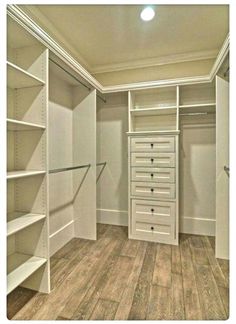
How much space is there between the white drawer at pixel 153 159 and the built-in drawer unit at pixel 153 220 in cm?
50

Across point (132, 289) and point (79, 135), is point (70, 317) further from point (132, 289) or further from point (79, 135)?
point (79, 135)

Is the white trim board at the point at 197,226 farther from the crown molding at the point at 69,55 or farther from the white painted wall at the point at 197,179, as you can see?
the crown molding at the point at 69,55

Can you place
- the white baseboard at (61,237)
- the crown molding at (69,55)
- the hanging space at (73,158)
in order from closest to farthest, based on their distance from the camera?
the crown molding at (69,55) < the white baseboard at (61,237) < the hanging space at (73,158)

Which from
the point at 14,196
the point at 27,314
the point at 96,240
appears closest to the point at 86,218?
the point at 96,240

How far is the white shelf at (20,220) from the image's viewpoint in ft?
4.44

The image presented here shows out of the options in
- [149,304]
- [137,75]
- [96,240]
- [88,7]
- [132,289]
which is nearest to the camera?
[149,304]

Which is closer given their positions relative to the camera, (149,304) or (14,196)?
(149,304)

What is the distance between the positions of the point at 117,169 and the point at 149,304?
1.94 metres

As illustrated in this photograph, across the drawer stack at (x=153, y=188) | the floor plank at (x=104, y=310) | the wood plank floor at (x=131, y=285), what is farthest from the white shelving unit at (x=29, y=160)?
the drawer stack at (x=153, y=188)

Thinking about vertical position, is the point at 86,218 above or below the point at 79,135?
below

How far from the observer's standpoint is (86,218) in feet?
8.54

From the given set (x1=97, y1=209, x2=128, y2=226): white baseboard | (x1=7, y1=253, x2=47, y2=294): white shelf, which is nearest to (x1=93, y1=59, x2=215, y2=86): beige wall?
(x1=97, y1=209, x2=128, y2=226): white baseboard

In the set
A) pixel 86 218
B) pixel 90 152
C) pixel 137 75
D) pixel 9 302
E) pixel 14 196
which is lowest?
pixel 9 302

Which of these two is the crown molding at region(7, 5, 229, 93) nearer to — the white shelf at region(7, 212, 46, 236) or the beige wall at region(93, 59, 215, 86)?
the beige wall at region(93, 59, 215, 86)
